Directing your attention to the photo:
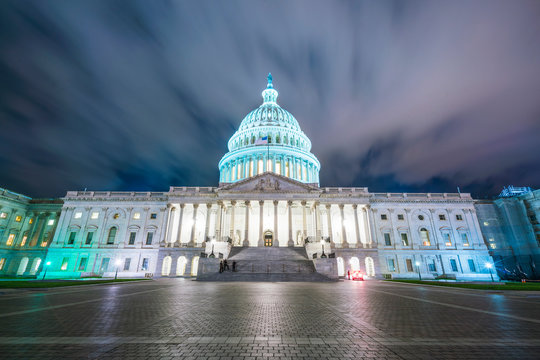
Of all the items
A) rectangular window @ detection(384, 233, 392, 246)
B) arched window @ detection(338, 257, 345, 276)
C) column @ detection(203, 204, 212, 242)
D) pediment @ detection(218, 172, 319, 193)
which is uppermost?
pediment @ detection(218, 172, 319, 193)

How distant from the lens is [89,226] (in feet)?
170

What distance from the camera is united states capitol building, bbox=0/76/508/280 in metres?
47.0

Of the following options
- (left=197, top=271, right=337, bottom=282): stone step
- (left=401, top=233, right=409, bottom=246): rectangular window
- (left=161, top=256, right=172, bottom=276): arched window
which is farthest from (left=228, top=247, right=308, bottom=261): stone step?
(left=401, top=233, right=409, bottom=246): rectangular window

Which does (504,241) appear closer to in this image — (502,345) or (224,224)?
(224,224)

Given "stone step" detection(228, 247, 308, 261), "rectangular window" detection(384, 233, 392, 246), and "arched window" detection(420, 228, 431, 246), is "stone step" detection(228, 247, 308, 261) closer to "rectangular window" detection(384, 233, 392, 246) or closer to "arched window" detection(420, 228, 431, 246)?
"rectangular window" detection(384, 233, 392, 246)

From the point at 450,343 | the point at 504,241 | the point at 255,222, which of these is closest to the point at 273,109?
the point at 255,222

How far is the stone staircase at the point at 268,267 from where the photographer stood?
1137 inches

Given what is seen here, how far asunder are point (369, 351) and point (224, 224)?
4548 cm

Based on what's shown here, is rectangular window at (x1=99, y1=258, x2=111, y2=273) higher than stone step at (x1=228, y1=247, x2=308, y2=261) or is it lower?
lower

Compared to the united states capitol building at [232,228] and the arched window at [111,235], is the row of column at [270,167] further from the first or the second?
the arched window at [111,235]

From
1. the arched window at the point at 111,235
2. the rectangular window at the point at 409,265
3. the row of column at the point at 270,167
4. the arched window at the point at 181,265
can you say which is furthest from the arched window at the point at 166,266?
the rectangular window at the point at 409,265

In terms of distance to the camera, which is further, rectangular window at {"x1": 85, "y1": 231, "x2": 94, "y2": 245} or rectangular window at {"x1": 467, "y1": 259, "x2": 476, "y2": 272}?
rectangular window at {"x1": 85, "y1": 231, "x2": 94, "y2": 245}

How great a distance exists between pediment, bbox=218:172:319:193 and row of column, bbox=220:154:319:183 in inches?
640

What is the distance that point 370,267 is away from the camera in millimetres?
46031
